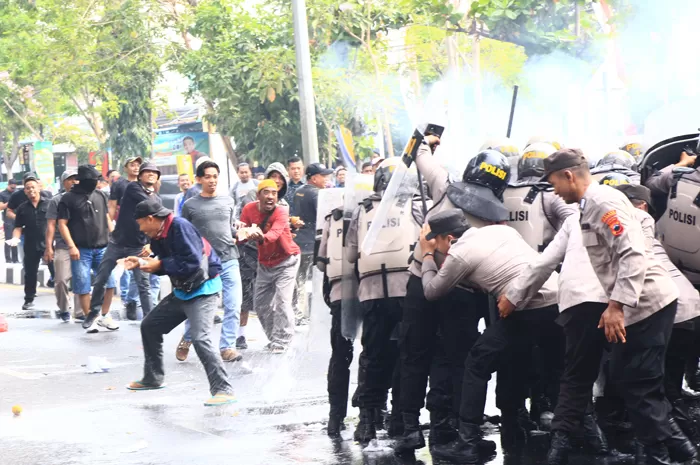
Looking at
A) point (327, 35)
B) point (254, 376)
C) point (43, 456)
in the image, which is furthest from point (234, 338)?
point (327, 35)

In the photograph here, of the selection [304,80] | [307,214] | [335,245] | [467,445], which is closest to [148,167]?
[307,214]

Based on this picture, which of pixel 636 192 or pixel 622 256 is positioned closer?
pixel 622 256

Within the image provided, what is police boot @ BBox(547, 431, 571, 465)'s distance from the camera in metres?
5.71

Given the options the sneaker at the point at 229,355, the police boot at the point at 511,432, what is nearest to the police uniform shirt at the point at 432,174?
the police boot at the point at 511,432

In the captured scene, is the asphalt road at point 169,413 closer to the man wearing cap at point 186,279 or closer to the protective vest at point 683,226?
the man wearing cap at point 186,279

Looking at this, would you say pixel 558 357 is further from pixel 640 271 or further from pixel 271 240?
pixel 271 240

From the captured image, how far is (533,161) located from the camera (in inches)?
276

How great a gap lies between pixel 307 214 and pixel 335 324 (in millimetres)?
4978

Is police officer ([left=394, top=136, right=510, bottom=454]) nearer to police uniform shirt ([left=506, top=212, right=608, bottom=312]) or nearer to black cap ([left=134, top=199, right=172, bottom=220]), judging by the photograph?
police uniform shirt ([left=506, top=212, right=608, bottom=312])

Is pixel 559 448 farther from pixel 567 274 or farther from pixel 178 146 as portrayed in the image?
pixel 178 146

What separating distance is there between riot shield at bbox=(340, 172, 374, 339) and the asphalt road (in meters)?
0.68

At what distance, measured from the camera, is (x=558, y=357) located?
6.44 metres

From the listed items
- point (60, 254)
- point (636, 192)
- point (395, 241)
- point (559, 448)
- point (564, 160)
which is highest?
point (564, 160)

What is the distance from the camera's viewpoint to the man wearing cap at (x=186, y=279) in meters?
7.95
